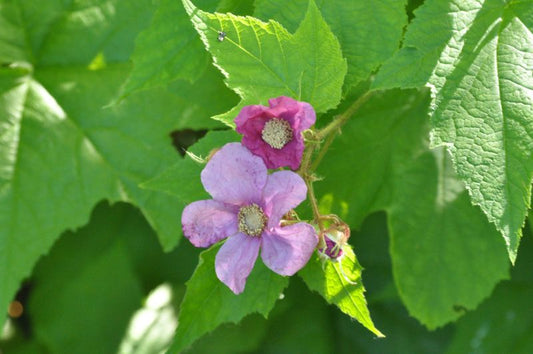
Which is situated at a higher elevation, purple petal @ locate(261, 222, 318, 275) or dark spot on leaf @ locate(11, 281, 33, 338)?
purple petal @ locate(261, 222, 318, 275)

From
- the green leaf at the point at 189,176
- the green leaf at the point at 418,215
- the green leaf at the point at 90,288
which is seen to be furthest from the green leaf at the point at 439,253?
the green leaf at the point at 90,288

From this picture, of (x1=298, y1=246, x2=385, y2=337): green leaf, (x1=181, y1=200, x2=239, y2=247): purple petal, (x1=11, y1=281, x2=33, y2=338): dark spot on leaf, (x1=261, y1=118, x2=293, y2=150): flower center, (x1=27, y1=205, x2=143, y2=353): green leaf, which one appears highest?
(x1=261, y1=118, x2=293, y2=150): flower center

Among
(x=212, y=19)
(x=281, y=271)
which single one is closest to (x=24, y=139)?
(x=212, y=19)

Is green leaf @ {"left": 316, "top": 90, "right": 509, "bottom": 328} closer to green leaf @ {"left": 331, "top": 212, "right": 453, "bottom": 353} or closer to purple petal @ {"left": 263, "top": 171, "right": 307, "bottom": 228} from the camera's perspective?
green leaf @ {"left": 331, "top": 212, "right": 453, "bottom": 353}

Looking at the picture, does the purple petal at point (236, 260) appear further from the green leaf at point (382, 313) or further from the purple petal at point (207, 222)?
the green leaf at point (382, 313)

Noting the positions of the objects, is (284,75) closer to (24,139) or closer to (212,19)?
(212,19)

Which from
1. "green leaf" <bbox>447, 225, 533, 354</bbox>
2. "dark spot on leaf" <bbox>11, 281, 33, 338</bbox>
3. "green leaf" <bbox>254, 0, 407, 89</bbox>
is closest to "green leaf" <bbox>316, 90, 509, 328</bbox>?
"green leaf" <bbox>447, 225, 533, 354</bbox>

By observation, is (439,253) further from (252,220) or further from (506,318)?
(252,220)
